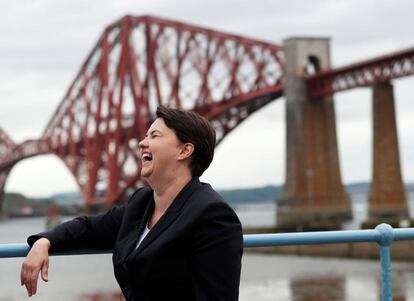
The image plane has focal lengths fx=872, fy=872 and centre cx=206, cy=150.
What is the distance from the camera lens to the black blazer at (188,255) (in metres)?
2.83

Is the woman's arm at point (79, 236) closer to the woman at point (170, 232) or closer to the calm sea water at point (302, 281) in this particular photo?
the woman at point (170, 232)

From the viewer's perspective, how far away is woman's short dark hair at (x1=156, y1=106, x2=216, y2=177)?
9.98 ft

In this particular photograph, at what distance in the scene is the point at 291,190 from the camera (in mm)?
60000

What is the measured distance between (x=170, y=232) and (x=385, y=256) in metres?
1.25

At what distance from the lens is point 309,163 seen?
2352 inches

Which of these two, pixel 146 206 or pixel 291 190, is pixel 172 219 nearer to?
pixel 146 206

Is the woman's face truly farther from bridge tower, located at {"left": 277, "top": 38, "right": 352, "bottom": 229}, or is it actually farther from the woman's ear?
bridge tower, located at {"left": 277, "top": 38, "right": 352, "bottom": 229}

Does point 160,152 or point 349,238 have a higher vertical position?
point 160,152

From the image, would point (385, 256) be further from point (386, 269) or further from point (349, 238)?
point (349, 238)

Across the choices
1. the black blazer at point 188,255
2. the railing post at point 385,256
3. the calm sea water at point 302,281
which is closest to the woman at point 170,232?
the black blazer at point 188,255

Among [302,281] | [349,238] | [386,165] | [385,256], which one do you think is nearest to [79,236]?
[349,238]

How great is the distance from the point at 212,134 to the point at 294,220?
2213 inches

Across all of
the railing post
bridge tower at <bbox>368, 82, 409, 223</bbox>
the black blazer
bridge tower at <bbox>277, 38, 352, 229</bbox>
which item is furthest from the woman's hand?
bridge tower at <bbox>277, 38, 352, 229</bbox>

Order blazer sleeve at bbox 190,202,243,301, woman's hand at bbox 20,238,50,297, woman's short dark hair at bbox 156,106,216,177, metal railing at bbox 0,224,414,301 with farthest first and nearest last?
metal railing at bbox 0,224,414,301
woman's short dark hair at bbox 156,106,216,177
woman's hand at bbox 20,238,50,297
blazer sleeve at bbox 190,202,243,301
